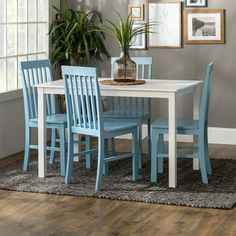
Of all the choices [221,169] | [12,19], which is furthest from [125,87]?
[12,19]

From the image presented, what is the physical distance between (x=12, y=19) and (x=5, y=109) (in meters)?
0.92

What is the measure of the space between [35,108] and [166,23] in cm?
207

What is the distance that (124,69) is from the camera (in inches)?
253

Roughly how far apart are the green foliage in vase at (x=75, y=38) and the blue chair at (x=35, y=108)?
1119 millimetres

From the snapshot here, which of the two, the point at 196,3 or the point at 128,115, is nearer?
the point at 128,115

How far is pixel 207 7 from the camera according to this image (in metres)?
7.91

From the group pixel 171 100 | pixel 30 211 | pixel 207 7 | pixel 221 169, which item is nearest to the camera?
pixel 30 211

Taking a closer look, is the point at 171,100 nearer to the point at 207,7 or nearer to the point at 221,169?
the point at 221,169

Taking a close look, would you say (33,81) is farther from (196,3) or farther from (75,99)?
(196,3)

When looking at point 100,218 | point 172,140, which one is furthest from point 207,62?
point 100,218

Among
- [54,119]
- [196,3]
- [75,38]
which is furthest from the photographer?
[75,38]

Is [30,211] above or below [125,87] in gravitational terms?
below

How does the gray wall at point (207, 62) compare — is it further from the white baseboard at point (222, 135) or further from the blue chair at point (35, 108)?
the blue chair at point (35, 108)

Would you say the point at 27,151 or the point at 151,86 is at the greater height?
the point at 151,86
